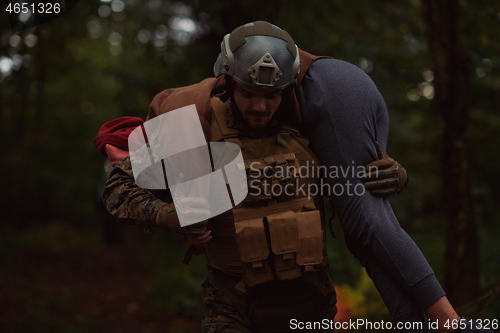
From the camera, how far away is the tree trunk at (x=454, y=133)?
411cm

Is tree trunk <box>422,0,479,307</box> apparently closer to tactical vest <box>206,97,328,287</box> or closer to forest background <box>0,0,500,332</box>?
forest background <box>0,0,500,332</box>

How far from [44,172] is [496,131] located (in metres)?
10.5

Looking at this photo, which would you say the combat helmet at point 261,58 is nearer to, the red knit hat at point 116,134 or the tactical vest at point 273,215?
the tactical vest at point 273,215

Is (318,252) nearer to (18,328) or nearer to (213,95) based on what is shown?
(213,95)

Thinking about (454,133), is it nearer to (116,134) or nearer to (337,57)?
(337,57)

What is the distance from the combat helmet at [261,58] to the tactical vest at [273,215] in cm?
25

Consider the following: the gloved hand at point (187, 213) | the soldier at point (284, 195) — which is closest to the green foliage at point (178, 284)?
the soldier at point (284, 195)

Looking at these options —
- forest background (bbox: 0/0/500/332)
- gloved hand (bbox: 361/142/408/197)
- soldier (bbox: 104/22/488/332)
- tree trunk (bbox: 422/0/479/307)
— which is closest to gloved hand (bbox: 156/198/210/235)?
soldier (bbox: 104/22/488/332)

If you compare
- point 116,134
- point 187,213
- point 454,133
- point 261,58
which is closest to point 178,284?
point 454,133

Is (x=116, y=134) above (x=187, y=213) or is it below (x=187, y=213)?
above

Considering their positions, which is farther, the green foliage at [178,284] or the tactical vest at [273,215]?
the green foliage at [178,284]

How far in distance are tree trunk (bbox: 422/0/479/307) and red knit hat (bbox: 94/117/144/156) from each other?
251 centimetres

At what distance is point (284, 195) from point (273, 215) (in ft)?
0.36

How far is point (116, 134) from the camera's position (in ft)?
8.71
